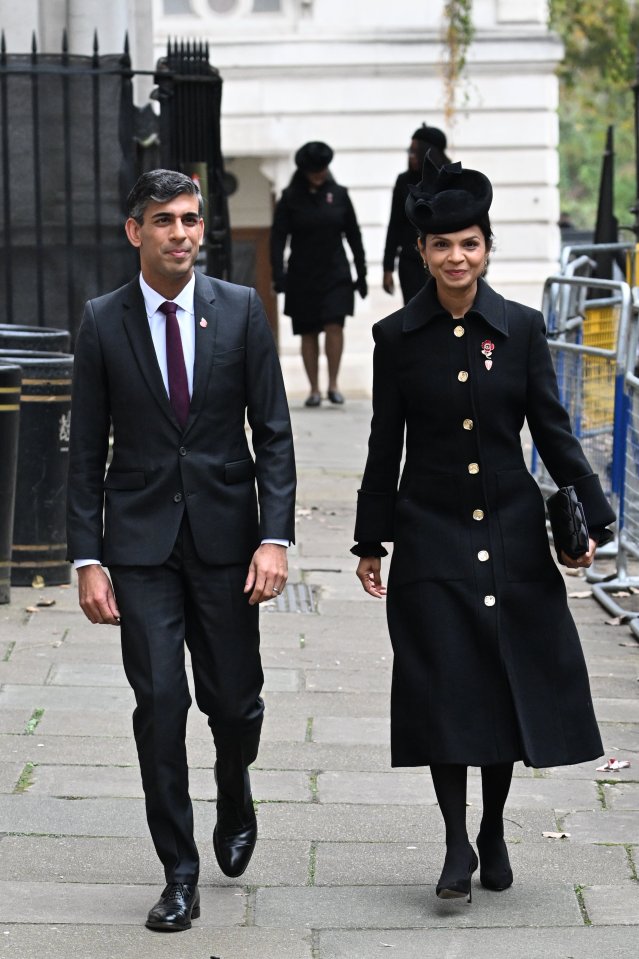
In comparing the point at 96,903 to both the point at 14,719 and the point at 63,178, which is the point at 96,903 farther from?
the point at 63,178

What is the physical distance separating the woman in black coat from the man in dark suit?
352mm

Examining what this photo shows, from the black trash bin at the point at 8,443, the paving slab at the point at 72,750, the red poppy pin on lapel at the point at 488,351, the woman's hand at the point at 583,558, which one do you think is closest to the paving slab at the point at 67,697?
the paving slab at the point at 72,750

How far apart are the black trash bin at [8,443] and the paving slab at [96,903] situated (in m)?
3.33

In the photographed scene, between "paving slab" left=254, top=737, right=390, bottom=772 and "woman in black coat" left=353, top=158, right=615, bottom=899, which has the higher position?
"woman in black coat" left=353, top=158, right=615, bottom=899

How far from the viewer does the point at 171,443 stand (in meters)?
4.59

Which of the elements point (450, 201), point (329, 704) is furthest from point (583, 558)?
point (329, 704)

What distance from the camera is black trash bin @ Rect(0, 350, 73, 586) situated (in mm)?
8531

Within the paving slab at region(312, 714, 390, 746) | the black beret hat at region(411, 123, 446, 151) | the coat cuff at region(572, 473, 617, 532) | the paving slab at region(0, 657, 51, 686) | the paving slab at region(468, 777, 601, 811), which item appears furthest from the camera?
the black beret hat at region(411, 123, 446, 151)

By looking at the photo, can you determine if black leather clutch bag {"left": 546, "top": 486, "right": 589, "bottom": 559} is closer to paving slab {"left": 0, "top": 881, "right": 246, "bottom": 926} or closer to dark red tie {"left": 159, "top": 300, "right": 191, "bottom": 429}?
dark red tie {"left": 159, "top": 300, "right": 191, "bottom": 429}

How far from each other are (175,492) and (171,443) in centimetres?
12

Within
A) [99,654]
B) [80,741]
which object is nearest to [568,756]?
[80,741]

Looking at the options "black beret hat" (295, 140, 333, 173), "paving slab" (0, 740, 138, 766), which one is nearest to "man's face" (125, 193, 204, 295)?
"paving slab" (0, 740, 138, 766)

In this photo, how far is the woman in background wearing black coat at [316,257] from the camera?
14.6m

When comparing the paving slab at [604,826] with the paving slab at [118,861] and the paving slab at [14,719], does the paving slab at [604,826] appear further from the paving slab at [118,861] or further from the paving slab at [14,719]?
the paving slab at [14,719]
